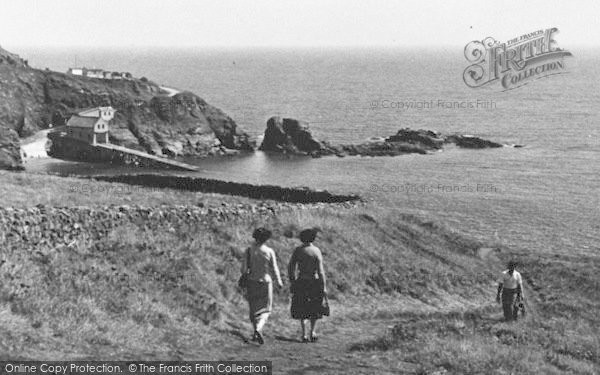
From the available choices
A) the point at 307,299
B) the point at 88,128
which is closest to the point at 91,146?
the point at 88,128

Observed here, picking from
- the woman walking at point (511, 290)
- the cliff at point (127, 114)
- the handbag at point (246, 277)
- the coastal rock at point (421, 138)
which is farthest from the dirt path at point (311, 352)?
the coastal rock at point (421, 138)

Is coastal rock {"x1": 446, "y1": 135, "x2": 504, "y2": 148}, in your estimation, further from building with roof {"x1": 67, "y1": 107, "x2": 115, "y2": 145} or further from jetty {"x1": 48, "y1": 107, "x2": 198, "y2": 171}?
building with roof {"x1": 67, "y1": 107, "x2": 115, "y2": 145}

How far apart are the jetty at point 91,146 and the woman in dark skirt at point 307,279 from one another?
76736 millimetres

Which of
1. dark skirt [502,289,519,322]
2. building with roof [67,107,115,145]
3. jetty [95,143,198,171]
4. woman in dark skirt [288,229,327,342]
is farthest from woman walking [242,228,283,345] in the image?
building with roof [67,107,115,145]

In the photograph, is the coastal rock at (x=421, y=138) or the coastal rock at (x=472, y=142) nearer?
the coastal rock at (x=421, y=138)

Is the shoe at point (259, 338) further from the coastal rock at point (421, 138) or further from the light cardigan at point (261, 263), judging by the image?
the coastal rock at point (421, 138)

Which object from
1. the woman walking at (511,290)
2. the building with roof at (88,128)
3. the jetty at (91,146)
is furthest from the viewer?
the building with roof at (88,128)

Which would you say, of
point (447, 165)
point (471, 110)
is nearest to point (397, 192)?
point (447, 165)

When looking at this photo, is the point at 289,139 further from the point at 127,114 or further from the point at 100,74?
the point at 100,74

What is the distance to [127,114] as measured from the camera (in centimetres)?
10231

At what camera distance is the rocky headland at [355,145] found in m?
96.1

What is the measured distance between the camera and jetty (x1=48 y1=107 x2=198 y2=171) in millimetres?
90000

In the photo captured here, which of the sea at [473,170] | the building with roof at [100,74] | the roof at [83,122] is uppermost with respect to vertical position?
the building with roof at [100,74]

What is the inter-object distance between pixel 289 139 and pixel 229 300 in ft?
268
